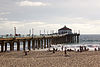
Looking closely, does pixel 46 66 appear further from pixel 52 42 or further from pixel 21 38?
pixel 52 42

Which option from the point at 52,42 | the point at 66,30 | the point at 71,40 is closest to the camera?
the point at 52,42

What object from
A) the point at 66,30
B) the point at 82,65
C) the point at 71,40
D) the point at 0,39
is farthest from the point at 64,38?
the point at 82,65

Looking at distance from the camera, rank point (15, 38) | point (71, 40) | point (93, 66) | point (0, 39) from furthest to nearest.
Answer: point (71, 40), point (15, 38), point (0, 39), point (93, 66)

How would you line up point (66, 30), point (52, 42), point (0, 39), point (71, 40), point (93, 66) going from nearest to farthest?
1. point (93, 66)
2. point (0, 39)
3. point (52, 42)
4. point (71, 40)
5. point (66, 30)

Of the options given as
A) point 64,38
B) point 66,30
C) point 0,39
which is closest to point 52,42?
point 64,38

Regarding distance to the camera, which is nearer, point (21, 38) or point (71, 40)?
point (21, 38)

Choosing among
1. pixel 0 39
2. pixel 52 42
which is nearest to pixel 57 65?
pixel 0 39

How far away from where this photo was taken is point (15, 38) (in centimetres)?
3891

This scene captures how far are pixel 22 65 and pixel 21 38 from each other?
18.7 m

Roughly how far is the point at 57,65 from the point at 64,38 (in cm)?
5553

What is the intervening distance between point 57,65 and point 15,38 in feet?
58.9

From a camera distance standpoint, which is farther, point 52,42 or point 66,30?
point 66,30

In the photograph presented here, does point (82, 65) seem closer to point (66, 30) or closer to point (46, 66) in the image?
point (46, 66)

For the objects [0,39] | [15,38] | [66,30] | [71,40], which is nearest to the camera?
[0,39]
